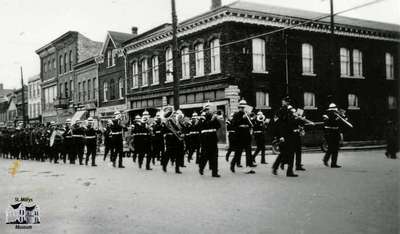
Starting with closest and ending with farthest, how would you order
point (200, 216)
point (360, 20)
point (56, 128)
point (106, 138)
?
1. point (200, 216)
2. point (106, 138)
3. point (56, 128)
4. point (360, 20)

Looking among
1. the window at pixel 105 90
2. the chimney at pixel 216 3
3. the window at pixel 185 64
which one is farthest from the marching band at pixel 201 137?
the window at pixel 105 90

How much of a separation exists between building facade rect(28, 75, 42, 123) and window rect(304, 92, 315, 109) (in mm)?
38350

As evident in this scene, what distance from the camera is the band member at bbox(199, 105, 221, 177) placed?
39.8ft

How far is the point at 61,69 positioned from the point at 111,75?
1326cm

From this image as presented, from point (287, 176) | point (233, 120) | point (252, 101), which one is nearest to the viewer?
point (287, 176)

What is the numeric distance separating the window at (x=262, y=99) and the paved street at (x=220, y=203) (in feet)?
55.1

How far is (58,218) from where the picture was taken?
290 inches

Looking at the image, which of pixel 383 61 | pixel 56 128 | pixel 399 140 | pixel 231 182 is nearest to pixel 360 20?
pixel 383 61

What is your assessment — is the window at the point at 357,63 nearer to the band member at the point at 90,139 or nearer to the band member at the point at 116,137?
the band member at the point at 90,139

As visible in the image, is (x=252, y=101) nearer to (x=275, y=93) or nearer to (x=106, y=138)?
(x=275, y=93)

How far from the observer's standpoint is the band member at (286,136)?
1163 centimetres

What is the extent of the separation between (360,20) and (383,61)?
4.84 meters

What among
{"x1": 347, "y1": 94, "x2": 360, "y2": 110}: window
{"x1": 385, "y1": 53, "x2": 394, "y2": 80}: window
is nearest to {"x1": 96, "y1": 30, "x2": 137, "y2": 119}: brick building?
{"x1": 347, "y1": 94, "x2": 360, "y2": 110}: window

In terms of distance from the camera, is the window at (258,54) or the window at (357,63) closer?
the window at (258,54)
